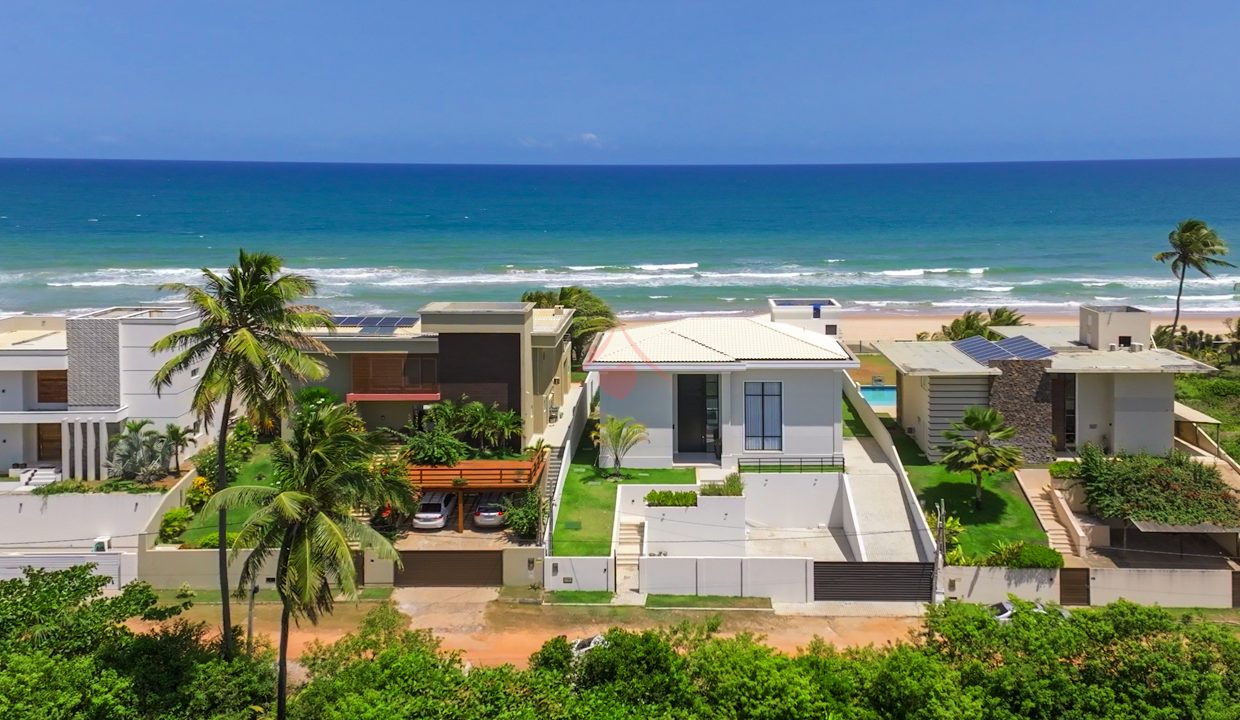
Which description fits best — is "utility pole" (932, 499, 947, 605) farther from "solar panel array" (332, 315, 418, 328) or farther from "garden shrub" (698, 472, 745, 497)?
"solar panel array" (332, 315, 418, 328)

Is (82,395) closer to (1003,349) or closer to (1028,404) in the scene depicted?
(1003,349)

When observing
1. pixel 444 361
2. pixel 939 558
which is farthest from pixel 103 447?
pixel 939 558

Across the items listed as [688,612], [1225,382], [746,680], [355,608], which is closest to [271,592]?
[355,608]

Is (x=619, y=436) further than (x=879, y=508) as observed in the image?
Yes

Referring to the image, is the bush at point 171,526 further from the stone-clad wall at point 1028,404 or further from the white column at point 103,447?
the stone-clad wall at point 1028,404

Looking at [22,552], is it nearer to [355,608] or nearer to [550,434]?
[355,608]

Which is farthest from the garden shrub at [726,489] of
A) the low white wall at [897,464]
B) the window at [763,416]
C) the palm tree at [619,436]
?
the low white wall at [897,464]
